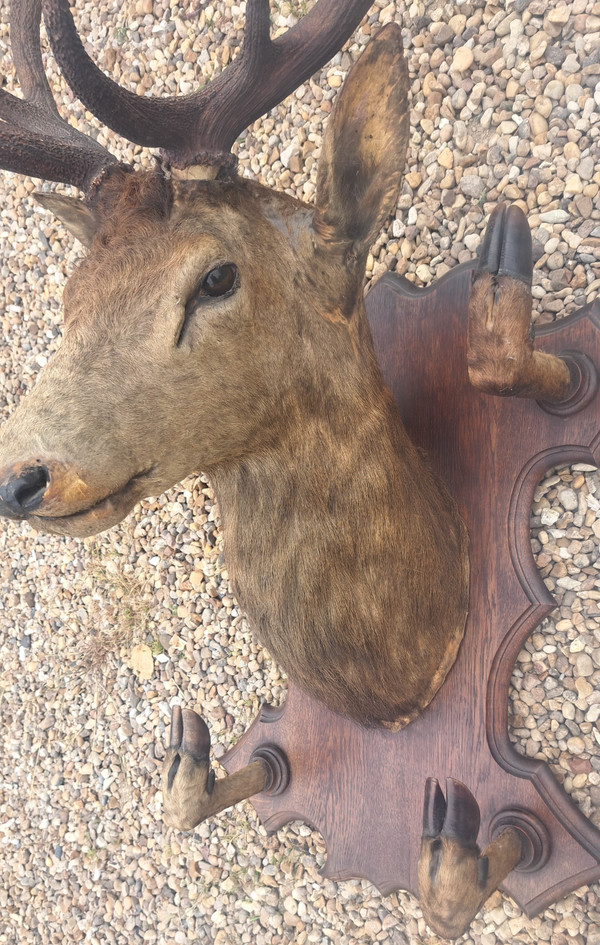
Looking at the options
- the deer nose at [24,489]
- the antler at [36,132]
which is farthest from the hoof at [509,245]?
the deer nose at [24,489]

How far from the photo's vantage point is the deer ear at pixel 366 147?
981mm

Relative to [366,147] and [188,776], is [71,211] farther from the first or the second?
[188,776]

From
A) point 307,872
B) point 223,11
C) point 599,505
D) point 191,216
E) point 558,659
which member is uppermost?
point 223,11

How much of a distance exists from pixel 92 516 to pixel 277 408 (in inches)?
11.4

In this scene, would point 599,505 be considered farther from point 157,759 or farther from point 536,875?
point 157,759

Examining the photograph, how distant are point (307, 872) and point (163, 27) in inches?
89.3

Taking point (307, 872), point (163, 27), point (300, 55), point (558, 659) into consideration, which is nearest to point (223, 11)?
point (163, 27)

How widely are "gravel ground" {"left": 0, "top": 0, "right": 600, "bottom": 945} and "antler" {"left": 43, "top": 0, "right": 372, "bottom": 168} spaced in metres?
0.55

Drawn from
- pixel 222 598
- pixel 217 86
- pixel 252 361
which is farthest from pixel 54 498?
pixel 222 598

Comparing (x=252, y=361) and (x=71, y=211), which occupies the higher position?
(x=71, y=211)

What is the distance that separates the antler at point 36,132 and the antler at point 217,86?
0.06 m

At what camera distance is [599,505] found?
1.31 metres

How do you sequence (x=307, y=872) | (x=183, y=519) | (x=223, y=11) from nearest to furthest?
(x=307, y=872) → (x=223, y=11) → (x=183, y=519)

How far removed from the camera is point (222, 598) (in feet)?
6.64
